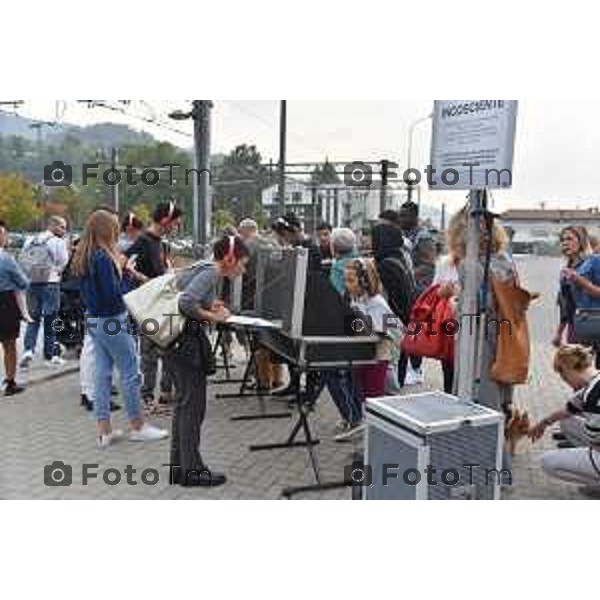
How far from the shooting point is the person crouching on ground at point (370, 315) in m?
4.40

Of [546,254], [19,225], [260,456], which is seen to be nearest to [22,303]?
[260,456]

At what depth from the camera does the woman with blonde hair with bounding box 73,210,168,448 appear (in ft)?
15.2

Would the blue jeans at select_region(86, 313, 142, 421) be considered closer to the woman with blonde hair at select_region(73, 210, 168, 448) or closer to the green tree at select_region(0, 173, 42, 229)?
the woman with blonde hair at select_region(73, 210, 168, 448)

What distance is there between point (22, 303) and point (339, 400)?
2.91 m

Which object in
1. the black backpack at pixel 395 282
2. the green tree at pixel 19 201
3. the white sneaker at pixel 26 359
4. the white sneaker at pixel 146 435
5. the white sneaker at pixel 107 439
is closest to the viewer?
the white sneaker at pixel 107 439

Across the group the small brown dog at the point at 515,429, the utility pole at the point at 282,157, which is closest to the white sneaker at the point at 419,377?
the small brown dog at the point at 515,429

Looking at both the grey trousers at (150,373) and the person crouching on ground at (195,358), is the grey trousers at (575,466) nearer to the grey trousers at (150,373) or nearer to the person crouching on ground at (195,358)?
the person crouching on ground at (195,358)

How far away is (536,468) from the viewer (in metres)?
4.40

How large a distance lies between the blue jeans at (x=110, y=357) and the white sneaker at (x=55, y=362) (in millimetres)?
2570

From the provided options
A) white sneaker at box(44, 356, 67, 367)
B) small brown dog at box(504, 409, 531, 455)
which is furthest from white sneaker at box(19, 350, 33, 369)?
small brown dog at box(504, 409, 531, 455)

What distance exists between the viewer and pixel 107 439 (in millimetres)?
4746

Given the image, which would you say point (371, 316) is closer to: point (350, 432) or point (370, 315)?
point (370, 315)

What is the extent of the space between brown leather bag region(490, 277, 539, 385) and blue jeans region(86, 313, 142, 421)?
2.38 meters

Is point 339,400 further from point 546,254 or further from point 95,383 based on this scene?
point 546,254
